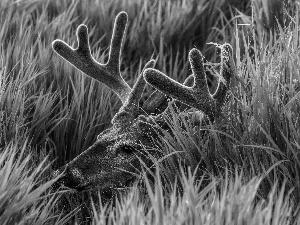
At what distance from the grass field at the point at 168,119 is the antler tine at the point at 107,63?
0.10 meters

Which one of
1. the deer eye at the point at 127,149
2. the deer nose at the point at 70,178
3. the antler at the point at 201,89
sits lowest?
the deer nose at the point at 70,178

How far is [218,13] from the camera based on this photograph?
8.51 ft

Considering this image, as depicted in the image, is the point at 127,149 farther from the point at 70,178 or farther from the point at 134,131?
the point at 70,178

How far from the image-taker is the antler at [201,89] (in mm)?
1428

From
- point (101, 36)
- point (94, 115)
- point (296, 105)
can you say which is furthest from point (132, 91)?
point (101, 36)

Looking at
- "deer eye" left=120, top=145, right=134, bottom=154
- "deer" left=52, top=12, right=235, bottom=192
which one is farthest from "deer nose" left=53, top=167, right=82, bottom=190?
"deer eye" left=120, top=145, right=134, bottom=154

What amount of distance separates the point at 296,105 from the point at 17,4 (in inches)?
50.3

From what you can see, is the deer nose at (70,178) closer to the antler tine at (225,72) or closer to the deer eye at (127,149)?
the deer eye at (127,149)

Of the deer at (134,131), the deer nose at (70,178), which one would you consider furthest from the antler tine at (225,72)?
the deer nose at (70,178)

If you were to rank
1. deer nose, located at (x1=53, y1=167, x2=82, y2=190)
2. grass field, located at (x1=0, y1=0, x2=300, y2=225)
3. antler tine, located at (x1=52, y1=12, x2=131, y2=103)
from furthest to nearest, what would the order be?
1. antler tine, located at (x1=52, y1=12, x2=131, y2=103)
2. deer nose, located at (x1=53, y1=167, x2=82, y2=190)
3. grass field, located at (x1=0, y1=0, x2=300, y2=225)

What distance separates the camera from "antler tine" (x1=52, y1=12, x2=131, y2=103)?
1.70m

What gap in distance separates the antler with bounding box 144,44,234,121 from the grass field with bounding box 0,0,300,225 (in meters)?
0.03

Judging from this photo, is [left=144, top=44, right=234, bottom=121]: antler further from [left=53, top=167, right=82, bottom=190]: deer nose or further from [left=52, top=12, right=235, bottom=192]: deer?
[left=53, top=167, right=82, bottom=190]: deer nose

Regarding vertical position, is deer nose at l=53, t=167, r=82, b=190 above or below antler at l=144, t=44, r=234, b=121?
below
